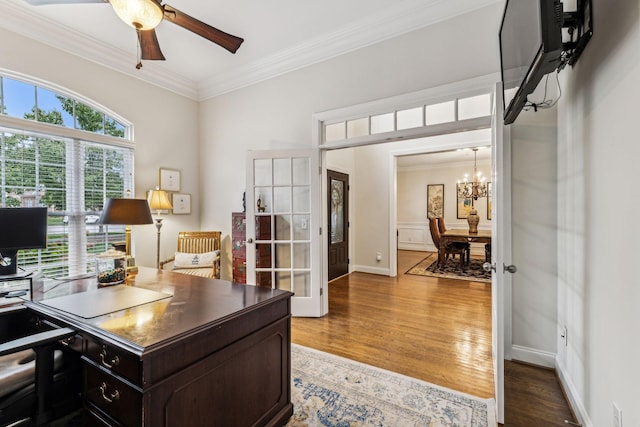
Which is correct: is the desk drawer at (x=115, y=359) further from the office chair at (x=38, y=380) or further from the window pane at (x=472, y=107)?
the window pane at (x=472, y=107)

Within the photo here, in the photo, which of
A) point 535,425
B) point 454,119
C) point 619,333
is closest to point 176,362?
point 619,333

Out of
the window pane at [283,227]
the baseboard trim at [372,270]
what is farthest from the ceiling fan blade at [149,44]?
the baseboard trim at [372,270]

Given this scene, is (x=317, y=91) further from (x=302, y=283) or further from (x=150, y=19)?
(x=302, y=283)

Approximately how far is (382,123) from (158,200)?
2.96 metres

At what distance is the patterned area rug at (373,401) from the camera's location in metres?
1.76

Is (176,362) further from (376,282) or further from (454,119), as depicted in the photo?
(376,282)

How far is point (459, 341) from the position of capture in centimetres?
279

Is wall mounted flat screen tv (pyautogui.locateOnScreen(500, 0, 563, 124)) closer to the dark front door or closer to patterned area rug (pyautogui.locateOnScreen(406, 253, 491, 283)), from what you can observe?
the dark front door

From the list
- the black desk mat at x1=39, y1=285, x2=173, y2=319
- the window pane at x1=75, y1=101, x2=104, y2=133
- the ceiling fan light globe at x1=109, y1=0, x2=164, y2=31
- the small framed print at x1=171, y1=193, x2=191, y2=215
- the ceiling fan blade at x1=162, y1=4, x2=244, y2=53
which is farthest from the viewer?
the small framed print at x1=171, y1=193, x2=191, y2=215

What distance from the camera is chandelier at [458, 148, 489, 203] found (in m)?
6.49

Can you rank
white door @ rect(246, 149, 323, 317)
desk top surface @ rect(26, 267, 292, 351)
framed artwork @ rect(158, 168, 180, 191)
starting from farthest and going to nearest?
framed artwork @ rect(158, 168, 180, 191) → white door @ rect(246, 149, 323, 317) → desk top surface @ rect(26, 267, 292, 351)

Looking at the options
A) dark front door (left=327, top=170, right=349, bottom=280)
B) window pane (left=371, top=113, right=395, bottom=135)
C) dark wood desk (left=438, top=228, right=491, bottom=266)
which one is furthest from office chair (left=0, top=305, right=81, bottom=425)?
dark wood desk (left=438, top=228, right=491, bottom=266)

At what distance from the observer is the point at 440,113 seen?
9.28 feet

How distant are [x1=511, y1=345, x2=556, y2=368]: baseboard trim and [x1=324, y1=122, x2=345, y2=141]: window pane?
276 cm
